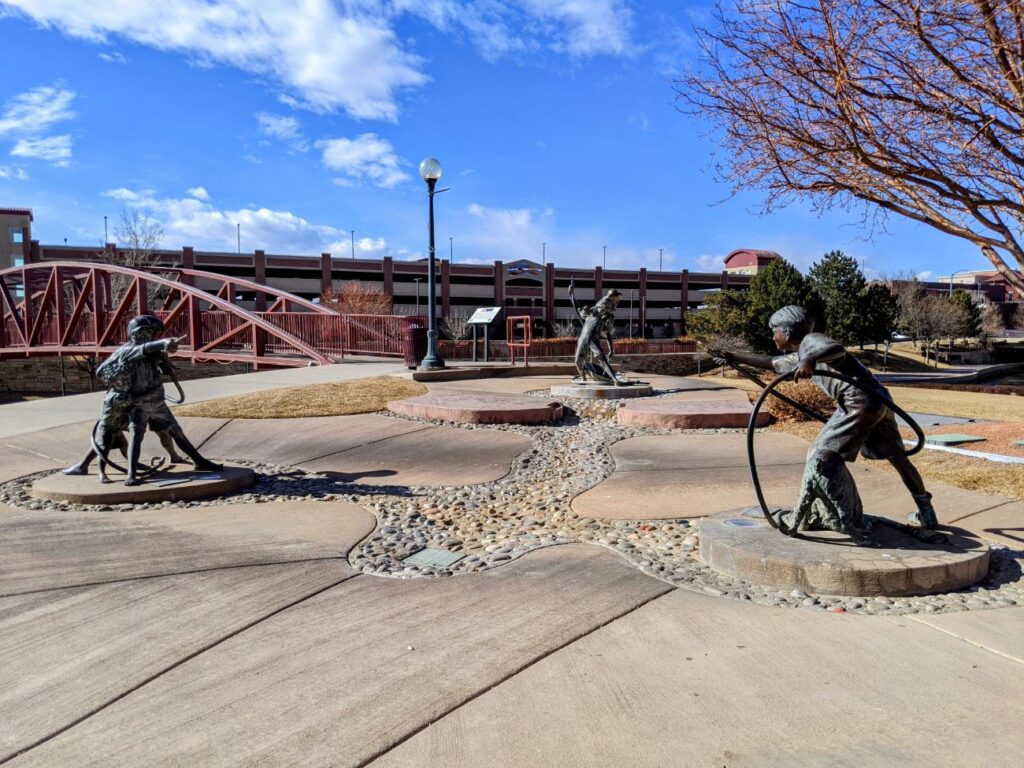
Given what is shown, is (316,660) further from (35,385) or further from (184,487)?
(35,385)

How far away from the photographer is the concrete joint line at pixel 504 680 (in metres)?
2.50

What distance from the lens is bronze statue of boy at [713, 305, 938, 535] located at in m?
4.27

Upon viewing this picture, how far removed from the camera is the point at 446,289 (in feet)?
232

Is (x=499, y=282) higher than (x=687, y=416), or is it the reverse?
(x=499, y=282)

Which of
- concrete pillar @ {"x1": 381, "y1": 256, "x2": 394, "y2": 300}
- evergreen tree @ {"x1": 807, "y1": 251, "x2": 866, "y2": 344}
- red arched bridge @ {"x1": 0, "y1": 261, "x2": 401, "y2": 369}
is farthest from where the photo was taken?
concrete pillar @ {"x1": 381, "y1": 256, "x2": 394, "y2": 300}

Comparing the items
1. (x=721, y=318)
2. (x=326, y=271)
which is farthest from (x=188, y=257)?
(x=721, y=318)

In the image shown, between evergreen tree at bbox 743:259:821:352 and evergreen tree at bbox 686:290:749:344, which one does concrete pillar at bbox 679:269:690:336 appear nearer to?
evergreen tree at bbox 686:290:749:344

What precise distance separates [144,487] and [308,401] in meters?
5.49

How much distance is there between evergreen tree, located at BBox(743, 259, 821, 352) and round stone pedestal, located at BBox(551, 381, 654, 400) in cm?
2940

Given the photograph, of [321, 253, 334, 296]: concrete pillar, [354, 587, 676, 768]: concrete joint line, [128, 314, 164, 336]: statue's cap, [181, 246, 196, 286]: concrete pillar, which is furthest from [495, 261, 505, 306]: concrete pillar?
[354, 587, 676, 768]: concrete joint line

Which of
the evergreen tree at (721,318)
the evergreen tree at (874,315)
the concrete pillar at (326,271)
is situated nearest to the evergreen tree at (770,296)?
the evergreen tree at (721,318)

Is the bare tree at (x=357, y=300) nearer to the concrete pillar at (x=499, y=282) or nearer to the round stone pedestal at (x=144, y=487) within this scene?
the concrete pillar at (x=499, y=282)

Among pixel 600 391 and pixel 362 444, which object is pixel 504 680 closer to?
pixel 362 444

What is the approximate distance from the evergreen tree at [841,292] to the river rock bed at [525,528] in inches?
1692
